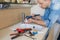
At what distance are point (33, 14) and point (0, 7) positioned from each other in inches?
30.7

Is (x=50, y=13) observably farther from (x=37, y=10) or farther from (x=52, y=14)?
(x=37, y=10)

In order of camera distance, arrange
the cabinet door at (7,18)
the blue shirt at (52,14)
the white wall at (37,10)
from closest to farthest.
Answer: the cabinet door at (7,18)
the blue shirt at (52,14)
the white wall at (37,10)

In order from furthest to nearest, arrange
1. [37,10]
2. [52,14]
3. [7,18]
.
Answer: [37,10] < [52,14] < [7,18]

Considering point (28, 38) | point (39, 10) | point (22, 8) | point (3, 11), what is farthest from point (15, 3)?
point (28, 38)

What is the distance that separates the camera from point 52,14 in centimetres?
151

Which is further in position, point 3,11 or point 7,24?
point 7,24

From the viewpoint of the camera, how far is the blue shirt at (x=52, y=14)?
1468 millimetres

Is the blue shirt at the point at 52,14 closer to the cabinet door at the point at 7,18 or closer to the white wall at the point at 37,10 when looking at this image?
the white wall at the point at 37,10

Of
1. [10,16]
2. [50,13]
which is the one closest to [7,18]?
[10,16]

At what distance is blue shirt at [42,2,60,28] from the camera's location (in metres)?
1.47

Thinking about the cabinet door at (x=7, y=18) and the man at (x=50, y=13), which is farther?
the man at (x=50, y=13)

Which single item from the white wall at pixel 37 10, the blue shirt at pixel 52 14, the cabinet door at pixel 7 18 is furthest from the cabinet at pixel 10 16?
the blue shirt at pixel 52 14

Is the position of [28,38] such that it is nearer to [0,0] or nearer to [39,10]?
[0,0]

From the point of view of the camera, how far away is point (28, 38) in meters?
1.03
